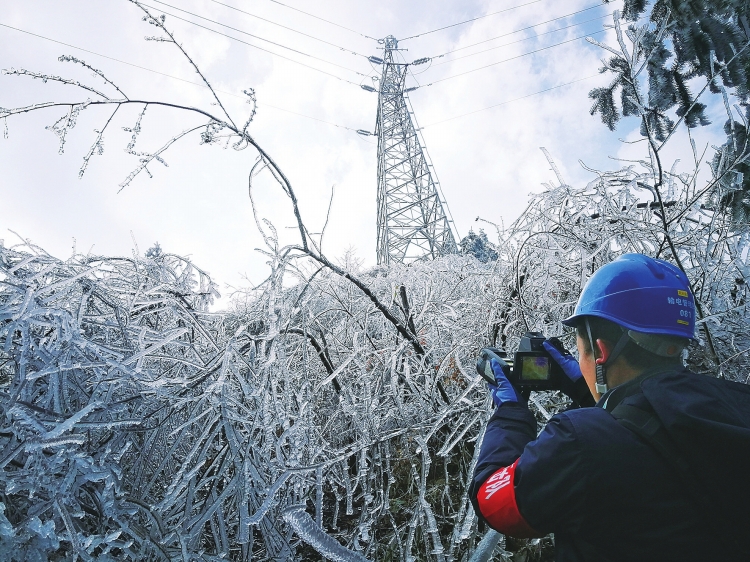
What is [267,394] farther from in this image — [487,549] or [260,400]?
[487,549]

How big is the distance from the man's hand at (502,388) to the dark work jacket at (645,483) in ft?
1.32

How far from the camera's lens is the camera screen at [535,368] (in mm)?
1688

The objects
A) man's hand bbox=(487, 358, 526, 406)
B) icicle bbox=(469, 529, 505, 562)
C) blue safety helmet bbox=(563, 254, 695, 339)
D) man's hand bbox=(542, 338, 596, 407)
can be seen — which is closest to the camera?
blue safety helmet bbox=(563, 254, 695, 339)

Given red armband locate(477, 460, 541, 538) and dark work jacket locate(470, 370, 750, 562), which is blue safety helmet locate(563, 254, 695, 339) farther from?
red armband locate(477, 460, 541, 538)

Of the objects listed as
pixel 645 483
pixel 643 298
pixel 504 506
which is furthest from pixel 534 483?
pixel 643 298

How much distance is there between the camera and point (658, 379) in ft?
3.68

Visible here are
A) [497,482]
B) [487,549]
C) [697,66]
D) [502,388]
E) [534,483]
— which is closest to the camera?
[534,483]

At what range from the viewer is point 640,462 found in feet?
3.29

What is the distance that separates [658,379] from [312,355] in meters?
2.07

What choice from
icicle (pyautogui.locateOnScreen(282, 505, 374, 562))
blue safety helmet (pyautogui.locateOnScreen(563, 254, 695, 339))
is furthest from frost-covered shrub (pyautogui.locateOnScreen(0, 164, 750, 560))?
blue safety helmet (pyautogui.locateOnScreen(563, 254, 695, 339))

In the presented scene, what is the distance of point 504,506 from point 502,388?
52 centimetres

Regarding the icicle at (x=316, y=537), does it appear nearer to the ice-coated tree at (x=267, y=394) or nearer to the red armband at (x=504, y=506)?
the ice-coated tree at (x=267, y=394)

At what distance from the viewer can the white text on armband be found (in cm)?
125

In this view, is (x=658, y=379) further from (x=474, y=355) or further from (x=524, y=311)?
(x=474, y=355)
